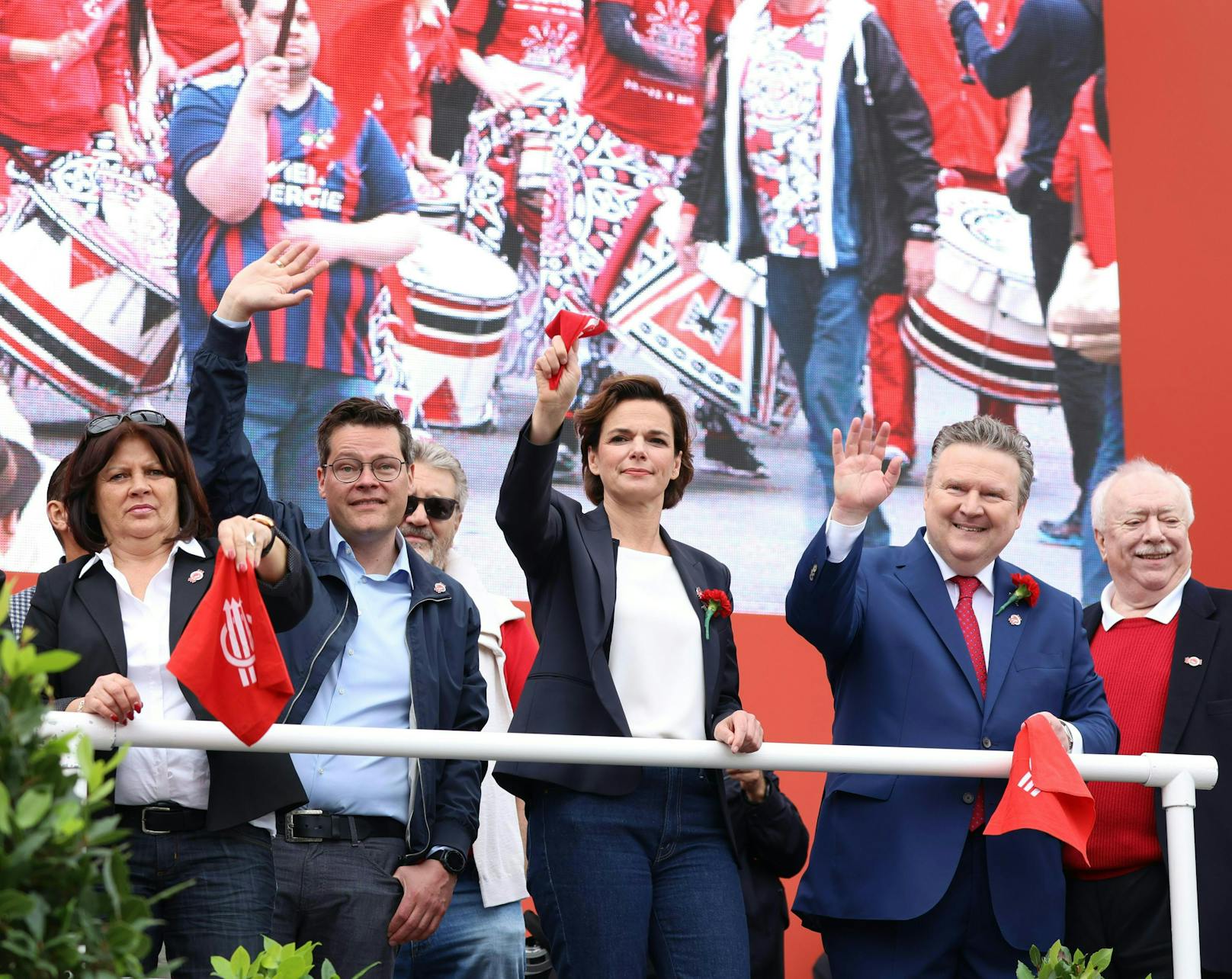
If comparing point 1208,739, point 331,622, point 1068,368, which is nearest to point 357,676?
point 331,622

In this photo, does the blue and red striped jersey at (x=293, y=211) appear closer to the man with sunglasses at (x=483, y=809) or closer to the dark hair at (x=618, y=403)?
the man with sunglasses at (x=483, y=809)

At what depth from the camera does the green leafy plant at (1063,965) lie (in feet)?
7.68

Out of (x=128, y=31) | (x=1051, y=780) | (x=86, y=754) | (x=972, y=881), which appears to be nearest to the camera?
(x=86, y=754)

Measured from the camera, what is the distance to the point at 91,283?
191 inches

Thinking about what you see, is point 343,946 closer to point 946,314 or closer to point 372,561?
point 372,561

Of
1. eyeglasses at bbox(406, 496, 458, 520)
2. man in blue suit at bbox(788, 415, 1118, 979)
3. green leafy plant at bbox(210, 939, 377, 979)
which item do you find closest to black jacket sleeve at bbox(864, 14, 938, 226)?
eyeglasses at bbox(406, 496, 458, 520)

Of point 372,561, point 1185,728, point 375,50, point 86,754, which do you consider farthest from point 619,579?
point 375,50

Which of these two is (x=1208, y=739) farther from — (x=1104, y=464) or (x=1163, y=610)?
(x=1104, y=464)

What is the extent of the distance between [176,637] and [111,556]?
0.21 meters

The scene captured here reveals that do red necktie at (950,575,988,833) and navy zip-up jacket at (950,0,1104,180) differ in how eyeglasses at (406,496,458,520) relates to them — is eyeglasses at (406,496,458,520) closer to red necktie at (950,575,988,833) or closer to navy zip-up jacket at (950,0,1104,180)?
red necktie at (950,575,988,833)

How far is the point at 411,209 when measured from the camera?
500 cm

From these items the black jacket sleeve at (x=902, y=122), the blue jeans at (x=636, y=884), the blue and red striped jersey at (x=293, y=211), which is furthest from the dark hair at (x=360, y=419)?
the black jacket sleeve at (x=902, y=122)

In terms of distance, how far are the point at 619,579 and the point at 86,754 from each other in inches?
55.8

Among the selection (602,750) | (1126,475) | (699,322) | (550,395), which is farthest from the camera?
(699,322)
